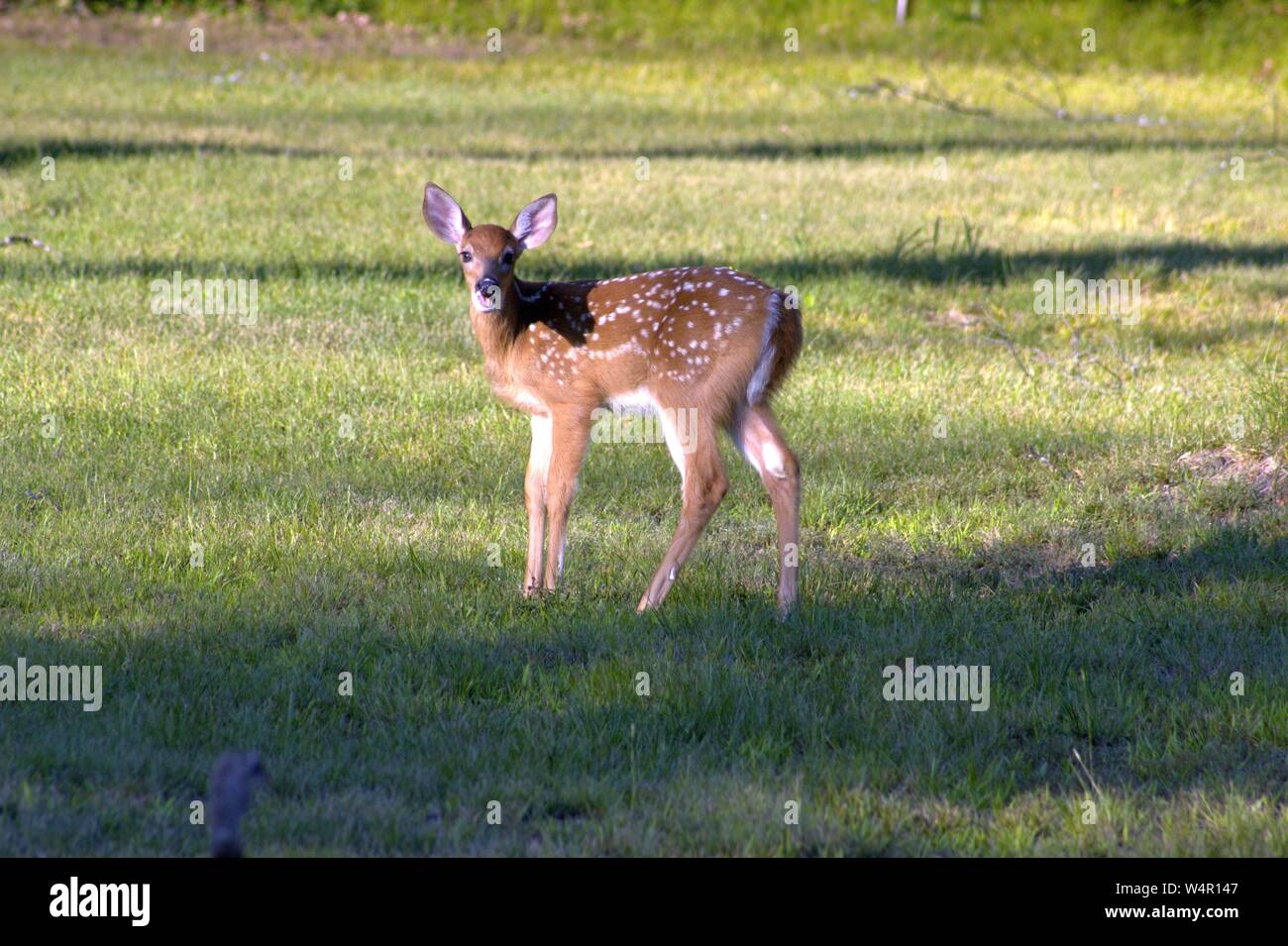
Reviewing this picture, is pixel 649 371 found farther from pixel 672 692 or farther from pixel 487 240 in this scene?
pixel 672 692

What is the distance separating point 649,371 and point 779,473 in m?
0.66

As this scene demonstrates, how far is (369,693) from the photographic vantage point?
5441mm

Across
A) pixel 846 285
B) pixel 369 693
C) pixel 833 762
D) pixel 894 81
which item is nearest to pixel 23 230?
pixel 846 285

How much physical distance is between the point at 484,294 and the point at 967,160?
44.0 ft

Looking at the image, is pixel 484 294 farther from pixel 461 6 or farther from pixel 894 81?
pixel 461 6

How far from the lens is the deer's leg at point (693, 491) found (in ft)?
20.9

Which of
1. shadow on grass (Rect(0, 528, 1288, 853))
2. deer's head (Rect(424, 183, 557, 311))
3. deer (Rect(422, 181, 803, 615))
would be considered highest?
deer's head (Rect(424, 183, 557, 311))

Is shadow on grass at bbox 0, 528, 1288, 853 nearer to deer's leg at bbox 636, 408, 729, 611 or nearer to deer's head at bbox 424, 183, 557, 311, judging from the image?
deer's leg at bbox 636, 408, 729, 611

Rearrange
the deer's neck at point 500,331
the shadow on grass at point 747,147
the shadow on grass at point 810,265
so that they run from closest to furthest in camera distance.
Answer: the deer's neck at point 500,331
the shadow on grass at point 810,265
the shadow on grass at point 747,147

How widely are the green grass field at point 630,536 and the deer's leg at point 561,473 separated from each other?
190 mm

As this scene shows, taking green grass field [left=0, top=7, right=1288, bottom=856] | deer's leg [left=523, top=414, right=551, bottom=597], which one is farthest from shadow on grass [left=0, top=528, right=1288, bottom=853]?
deer's leg [left=523, top=414, right=551, bottom=597]

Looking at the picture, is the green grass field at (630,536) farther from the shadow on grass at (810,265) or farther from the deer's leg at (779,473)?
the deer's leg at (779,473)

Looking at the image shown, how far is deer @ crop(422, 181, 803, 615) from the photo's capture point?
21.1 ft

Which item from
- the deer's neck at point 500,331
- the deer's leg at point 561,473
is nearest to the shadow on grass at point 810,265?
the deer's neck at point 500,331
